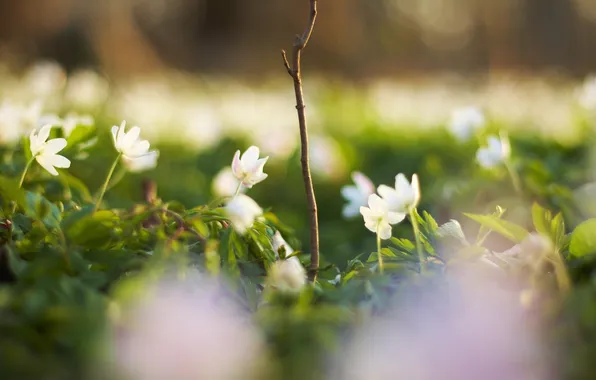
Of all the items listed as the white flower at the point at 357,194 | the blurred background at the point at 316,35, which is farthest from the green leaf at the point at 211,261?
the blurred background at the point at 316,35

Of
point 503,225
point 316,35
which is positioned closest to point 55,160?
point 503,225

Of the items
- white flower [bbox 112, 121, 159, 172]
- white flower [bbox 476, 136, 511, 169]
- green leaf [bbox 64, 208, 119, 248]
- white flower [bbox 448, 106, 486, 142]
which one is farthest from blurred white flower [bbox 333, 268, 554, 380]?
white flower [bbox 448, 106, 486, 142]

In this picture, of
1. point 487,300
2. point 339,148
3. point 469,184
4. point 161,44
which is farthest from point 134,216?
point 161,44

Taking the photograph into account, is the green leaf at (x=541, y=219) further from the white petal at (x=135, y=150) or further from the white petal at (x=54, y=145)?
the white petal at (x=54, y=145)

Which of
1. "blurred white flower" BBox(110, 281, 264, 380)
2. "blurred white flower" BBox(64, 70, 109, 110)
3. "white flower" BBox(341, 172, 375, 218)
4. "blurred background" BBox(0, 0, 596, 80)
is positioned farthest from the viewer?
"blurred background" BBox(0, 0, 596, 80)

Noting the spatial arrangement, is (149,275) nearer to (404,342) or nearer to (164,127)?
(404,342)

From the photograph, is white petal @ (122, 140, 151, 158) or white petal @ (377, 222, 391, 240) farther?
white petal @ (122, 140, 151, 158)

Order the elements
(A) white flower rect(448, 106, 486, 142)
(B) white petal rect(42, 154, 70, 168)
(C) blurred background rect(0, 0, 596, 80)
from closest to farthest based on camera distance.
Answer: (B) white petal rect(42, 154, 70, 168) < (A) white flower rect(448, 106, 486, 142) < (C) blurred background rect(0, 0, 596, 80)

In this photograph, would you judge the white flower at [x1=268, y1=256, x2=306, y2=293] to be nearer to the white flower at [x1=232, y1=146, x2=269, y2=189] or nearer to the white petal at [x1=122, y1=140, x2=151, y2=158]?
the white flower at [x1=232, y1=146, x2=269, y2=189]
